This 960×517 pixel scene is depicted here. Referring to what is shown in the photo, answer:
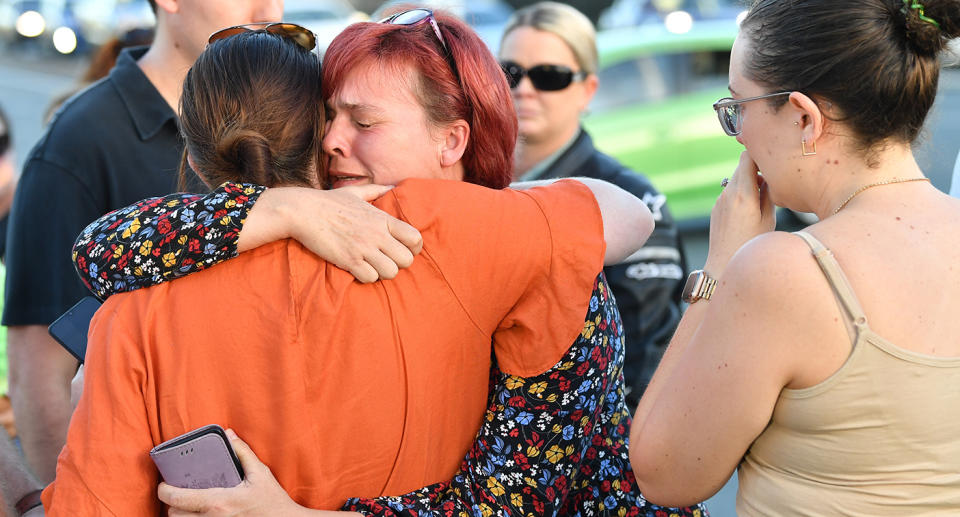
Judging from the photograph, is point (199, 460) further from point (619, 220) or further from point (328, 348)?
point (619, 220)

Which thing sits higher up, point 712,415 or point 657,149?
point 712,415

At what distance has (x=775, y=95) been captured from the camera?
165 centimetres

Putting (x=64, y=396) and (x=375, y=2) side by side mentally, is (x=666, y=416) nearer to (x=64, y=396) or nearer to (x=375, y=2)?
(x=64, y=396)

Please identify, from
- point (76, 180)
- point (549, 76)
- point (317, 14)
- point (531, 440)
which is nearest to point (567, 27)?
point (549, 76)

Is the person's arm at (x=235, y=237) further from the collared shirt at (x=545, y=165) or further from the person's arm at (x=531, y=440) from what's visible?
the collared shirt at (x=545, y=165)

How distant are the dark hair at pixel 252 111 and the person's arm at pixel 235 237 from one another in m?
0.10

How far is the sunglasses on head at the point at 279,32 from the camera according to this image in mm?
1813

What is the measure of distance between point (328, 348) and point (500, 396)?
1.17 feet

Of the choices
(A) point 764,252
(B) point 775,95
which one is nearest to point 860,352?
(A) point 764,252

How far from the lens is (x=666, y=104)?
26.3 feet

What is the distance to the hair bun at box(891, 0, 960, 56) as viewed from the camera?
1.58m

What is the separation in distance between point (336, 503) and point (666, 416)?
2.00 ft

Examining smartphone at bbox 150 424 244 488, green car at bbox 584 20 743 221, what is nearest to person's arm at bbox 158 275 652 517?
smartphone at bbox 150 424 244 488

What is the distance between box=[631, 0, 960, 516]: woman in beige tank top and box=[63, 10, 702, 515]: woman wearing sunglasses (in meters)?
0.17
